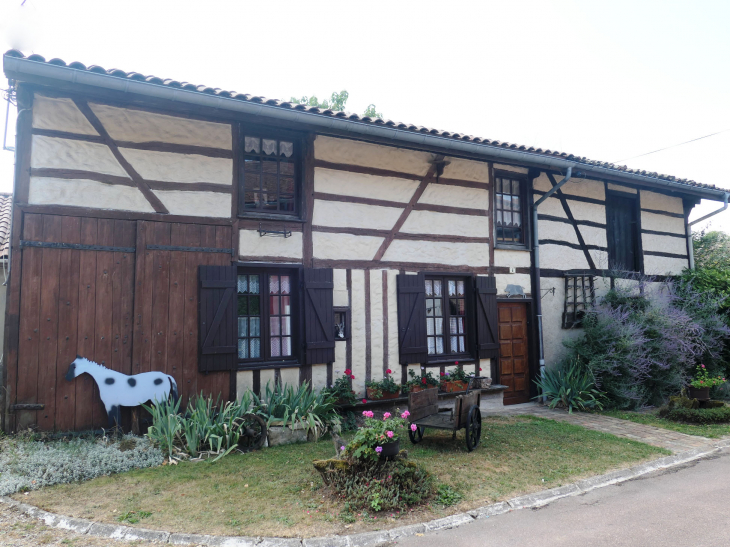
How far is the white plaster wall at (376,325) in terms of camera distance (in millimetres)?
7367

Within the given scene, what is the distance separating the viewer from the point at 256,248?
6.71 meters

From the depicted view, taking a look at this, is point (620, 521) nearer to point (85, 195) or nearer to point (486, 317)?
point (486, 317)

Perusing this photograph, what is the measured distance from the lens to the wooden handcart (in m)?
5.46

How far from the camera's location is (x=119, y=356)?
5.86 m

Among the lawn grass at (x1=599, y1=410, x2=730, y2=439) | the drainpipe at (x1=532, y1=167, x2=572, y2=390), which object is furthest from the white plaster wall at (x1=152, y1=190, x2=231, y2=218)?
the lawn grass at (x1=599, y1=410, x2=730, y2=439)

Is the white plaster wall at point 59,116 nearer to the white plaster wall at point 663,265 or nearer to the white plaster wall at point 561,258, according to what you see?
the white plaster wall at point 561,258

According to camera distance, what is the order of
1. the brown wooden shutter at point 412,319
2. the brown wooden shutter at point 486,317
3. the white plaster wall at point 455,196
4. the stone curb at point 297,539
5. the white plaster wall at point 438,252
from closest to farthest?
the stone curb at point 297,539 → the brown wooden shutter at point 412,319 → the white plaster wall at point 438,252 → the white plaster wall at point 455,196 → the brown wooden shutter at point 486,317

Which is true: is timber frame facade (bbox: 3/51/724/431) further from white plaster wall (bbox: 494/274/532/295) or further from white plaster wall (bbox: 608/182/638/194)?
white plaster wall (bbox: 608/182/638/194)

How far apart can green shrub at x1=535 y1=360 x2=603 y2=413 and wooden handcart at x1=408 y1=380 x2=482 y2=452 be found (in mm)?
3079

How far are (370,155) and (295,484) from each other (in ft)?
16.2

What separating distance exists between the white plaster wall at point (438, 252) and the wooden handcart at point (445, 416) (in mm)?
2461

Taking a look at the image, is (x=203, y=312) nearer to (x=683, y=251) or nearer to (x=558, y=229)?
(x=558, y=229)

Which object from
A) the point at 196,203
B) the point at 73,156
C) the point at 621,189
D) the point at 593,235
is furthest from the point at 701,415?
the point at 73,156

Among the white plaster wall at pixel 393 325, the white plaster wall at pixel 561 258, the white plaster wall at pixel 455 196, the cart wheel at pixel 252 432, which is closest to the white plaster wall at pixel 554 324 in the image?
the white plaster wall at pixel 561 258
